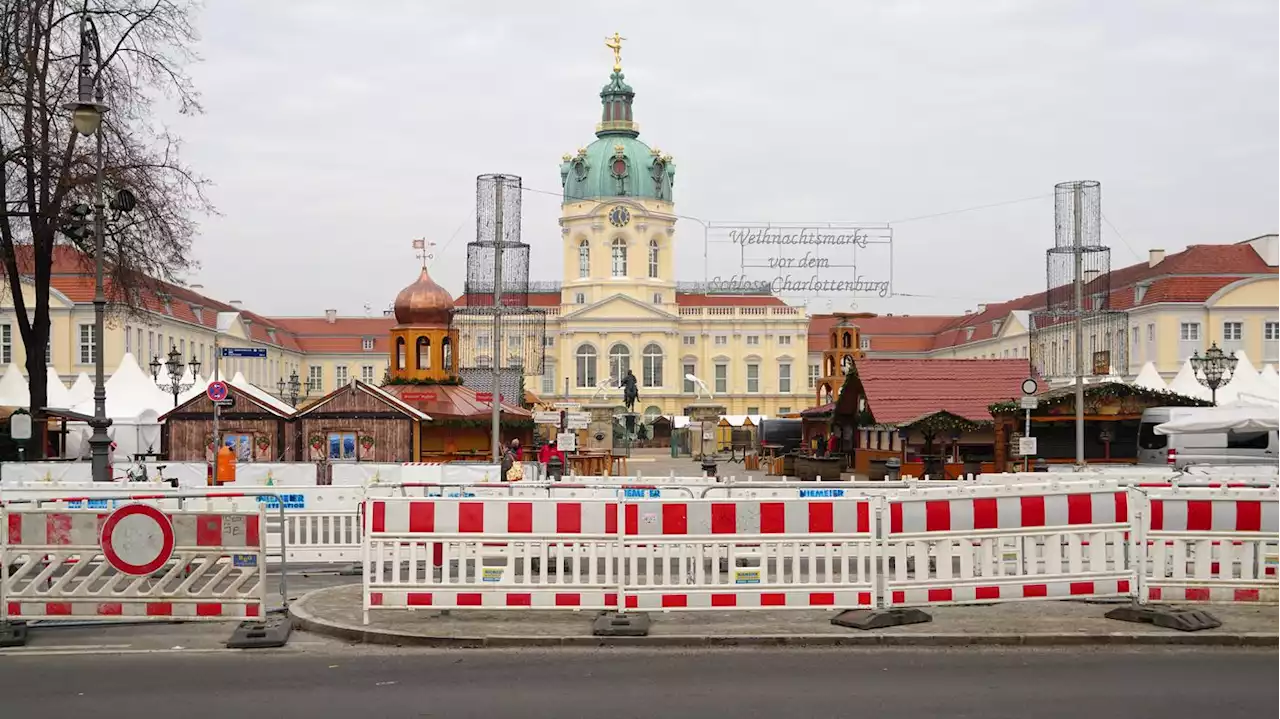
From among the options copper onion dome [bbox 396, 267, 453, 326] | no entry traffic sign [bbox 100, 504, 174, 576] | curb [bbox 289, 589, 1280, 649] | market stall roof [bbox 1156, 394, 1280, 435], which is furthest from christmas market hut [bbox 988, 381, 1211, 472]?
no entry traffic sign [bbox 100, 504, 174, 576]

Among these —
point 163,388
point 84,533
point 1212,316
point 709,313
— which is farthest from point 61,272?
point 84,533

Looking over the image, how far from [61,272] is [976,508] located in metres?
76.8

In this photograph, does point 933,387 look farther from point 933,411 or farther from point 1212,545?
point 1212,545

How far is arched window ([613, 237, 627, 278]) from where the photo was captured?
110 meters

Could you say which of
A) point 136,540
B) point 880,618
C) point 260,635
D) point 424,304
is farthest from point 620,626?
point 424,304

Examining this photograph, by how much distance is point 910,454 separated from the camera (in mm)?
37781

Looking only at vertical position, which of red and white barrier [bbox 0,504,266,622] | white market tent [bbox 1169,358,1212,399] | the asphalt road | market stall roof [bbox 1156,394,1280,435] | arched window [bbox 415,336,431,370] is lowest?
the asphalt road

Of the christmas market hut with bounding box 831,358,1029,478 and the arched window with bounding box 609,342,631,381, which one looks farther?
the arched window with bounding box 609,342,631,381

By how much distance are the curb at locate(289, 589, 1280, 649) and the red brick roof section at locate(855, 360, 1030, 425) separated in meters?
25.9

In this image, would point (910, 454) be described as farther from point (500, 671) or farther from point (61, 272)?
point (61, 272)

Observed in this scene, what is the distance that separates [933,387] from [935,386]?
0.10 meters

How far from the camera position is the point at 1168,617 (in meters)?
→ 11.3

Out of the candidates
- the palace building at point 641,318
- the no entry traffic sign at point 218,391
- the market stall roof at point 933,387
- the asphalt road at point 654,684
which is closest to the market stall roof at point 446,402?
the market stall roof at point 933,387

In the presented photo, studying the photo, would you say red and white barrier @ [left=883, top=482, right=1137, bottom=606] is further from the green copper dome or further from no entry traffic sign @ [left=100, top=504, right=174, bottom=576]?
the green copper dome
